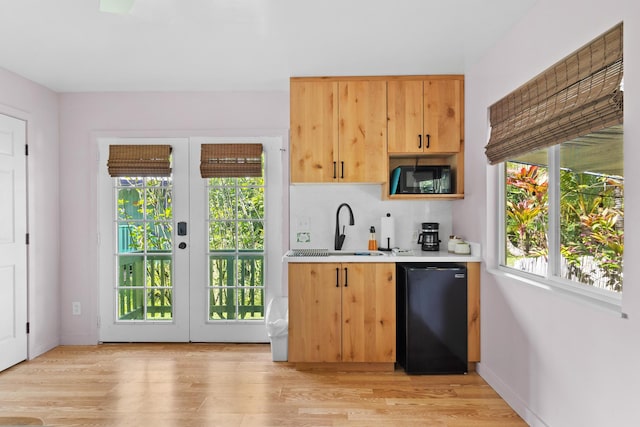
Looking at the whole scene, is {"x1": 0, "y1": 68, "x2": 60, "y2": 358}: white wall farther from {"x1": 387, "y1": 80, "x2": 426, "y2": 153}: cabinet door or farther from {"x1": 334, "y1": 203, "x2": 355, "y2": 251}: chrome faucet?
{"x1": 387, "y1": 80, "x2": 426, "y2": 153}: cabinet door

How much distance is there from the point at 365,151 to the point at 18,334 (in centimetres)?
329

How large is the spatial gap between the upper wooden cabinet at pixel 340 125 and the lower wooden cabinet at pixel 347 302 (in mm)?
803

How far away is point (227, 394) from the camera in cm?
307

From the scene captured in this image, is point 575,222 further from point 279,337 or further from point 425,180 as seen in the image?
point 279,337

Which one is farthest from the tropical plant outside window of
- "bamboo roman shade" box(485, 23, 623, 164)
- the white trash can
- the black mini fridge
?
the white trash can

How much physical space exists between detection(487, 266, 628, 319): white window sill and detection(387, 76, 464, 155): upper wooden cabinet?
133 centimetres

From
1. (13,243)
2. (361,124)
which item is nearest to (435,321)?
(361,124)

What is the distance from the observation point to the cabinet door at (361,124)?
3805mm

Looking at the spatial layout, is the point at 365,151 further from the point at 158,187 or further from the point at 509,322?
the point at 158,187

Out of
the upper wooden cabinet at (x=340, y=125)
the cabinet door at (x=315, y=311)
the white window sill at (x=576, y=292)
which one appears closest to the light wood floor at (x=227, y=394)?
the cabinet door at (x=315, y=311)

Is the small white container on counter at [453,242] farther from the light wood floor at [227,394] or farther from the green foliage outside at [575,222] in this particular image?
the light wood floor at [227,394]

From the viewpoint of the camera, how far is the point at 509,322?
2955 millimetres

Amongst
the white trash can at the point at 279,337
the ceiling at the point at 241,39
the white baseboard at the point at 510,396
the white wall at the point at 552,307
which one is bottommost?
the white baseboard at the point at 510,396

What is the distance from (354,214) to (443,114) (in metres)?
1.18
